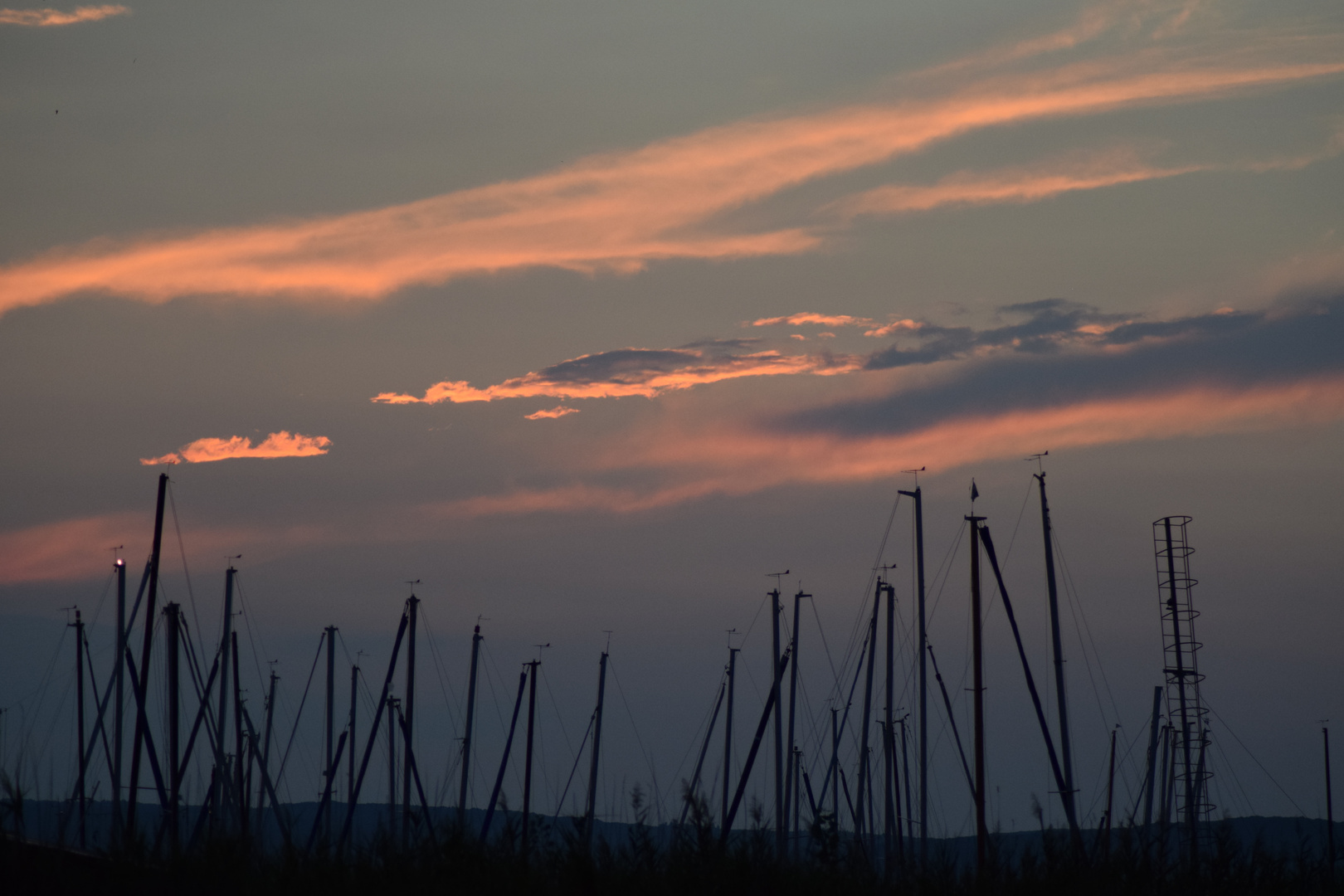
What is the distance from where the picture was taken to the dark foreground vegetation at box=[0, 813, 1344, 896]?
16156mm

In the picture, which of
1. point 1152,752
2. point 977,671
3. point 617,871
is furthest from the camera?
point 1152,752

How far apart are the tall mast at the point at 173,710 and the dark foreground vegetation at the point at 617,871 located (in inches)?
478

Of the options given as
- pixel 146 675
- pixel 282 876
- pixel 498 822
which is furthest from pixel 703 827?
pixel 498 822

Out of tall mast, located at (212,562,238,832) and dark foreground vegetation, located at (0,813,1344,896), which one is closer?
dark foreground vegetation, located at (0,813,1344,896)

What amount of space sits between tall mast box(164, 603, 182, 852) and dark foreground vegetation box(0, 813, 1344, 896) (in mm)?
12134

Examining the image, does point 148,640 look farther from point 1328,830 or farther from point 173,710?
point 1328,830

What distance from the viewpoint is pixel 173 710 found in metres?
31.1

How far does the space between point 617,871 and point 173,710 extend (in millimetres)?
17170

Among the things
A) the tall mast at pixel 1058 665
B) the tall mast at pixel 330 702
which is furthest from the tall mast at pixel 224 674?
the tall mast at pixel 1058 665

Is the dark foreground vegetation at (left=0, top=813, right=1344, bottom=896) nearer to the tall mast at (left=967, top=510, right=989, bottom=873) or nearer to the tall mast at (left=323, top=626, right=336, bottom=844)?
the tall mast at (left=967, top=510, right=989, bottom=873)

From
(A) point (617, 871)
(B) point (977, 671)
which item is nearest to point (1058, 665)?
(B) point (977, 671)

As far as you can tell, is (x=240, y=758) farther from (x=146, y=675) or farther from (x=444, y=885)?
(x=444, y=885)

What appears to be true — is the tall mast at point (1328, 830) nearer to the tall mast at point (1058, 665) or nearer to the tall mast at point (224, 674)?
the tall mast at point (1058, 665)

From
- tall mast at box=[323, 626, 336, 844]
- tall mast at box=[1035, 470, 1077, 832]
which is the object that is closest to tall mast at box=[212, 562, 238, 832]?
tall mast at box=[323, 626, 336, 844]
